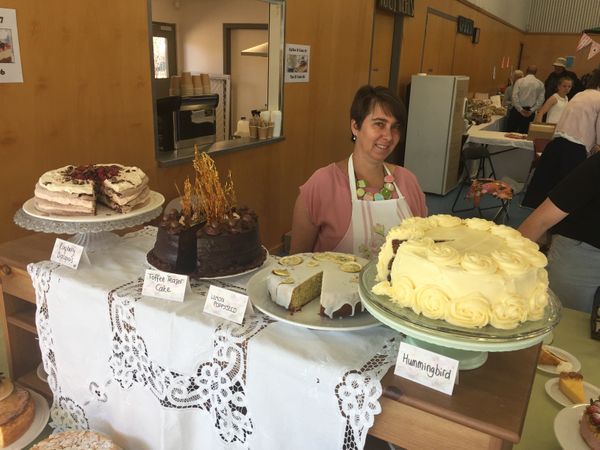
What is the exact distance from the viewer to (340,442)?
96 cm

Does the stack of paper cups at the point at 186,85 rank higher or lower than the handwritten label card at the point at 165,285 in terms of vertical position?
higher

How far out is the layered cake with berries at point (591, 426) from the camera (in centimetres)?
113

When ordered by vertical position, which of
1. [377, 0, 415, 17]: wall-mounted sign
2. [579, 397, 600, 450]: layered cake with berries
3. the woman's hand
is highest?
[377, 0, 415, 17]: wall-mounted sign

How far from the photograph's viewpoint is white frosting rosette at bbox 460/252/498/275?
88 centimetres

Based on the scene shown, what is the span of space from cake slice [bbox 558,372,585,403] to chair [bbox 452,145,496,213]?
16.3 ft

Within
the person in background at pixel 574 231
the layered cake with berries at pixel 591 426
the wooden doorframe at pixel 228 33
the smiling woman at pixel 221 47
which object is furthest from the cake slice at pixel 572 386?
the wooden doorframe at pixel 228 33

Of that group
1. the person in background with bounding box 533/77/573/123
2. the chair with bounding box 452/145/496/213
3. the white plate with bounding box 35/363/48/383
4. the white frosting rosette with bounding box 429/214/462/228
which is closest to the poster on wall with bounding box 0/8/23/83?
the white plate with bounding box 35/363/48/383

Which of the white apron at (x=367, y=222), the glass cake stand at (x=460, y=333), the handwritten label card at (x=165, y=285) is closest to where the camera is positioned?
the glass cake stand at (x=460, y=333)

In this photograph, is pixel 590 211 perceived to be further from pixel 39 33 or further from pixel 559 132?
pixel 559 132

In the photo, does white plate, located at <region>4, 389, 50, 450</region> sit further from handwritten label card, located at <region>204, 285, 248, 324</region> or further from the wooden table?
the wooden table

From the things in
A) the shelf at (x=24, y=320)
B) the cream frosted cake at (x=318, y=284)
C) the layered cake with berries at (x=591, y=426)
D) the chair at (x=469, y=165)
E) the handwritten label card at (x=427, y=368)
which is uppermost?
the cream frosted cake at (x=318, y=284)

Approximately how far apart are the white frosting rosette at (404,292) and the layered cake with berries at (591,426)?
1.97 ft

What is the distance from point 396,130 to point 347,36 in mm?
3339

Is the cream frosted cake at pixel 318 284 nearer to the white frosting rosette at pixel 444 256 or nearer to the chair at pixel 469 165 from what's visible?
the white frosting rosette at pixel 444 256
